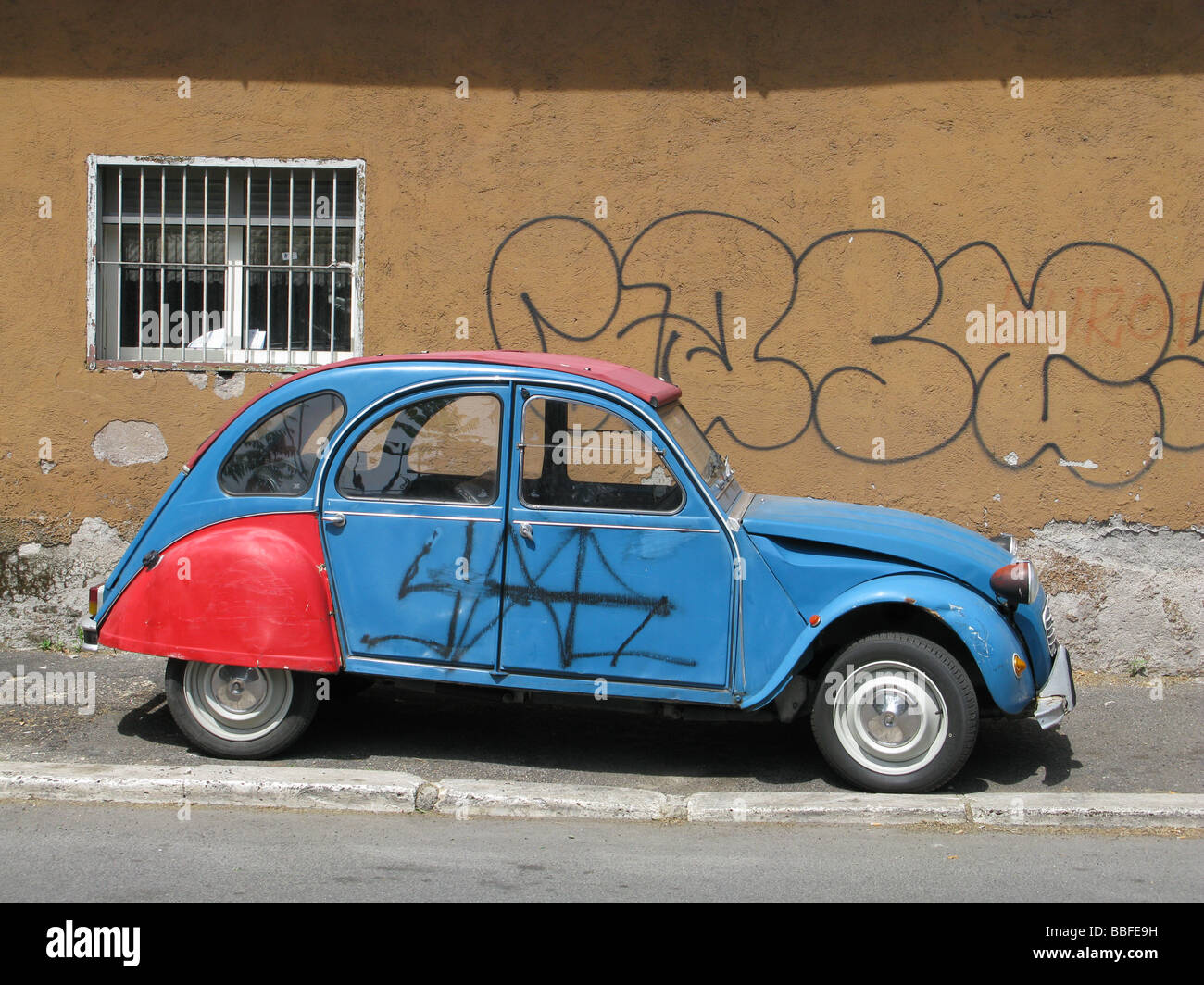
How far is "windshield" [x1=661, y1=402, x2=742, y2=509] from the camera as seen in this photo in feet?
16.9

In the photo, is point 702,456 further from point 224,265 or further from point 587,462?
point 224,265

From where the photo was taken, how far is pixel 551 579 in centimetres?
502

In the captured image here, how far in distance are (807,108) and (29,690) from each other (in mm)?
5593

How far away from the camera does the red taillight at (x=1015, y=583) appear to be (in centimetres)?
490

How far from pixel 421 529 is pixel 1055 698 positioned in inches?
110

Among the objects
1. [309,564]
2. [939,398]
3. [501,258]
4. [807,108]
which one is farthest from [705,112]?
[309,564]

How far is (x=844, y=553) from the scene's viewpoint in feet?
16.4

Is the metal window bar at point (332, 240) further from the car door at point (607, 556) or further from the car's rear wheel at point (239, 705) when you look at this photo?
the car door at point (607, 556)

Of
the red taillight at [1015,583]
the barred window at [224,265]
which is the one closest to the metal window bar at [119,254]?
the barred window at [224,265]

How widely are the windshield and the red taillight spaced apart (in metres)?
1.19

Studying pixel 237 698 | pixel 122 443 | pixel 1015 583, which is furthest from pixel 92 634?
pixel 1015 583

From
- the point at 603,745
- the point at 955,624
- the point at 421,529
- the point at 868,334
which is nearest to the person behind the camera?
the point at 955,624

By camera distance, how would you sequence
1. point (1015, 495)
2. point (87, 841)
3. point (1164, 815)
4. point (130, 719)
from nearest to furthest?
point (87, 841) → point (1164, 815) → point (130, 719) → point (1015, 495)
